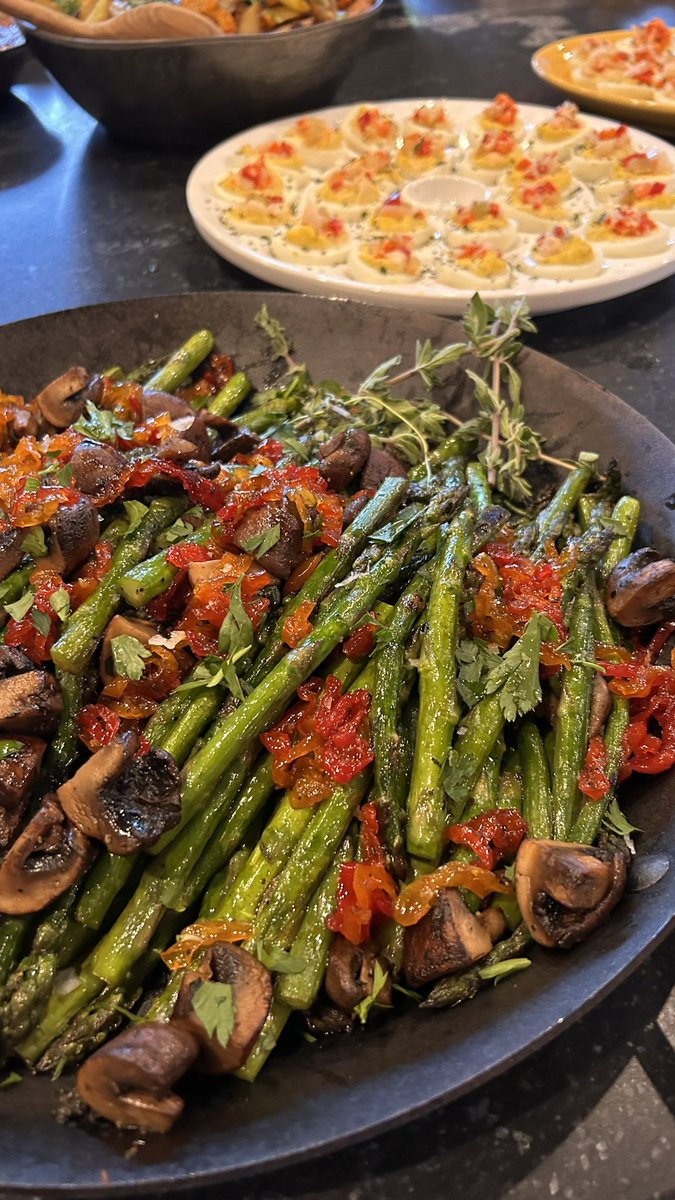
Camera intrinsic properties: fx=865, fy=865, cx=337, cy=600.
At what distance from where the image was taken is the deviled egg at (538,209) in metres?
5.27

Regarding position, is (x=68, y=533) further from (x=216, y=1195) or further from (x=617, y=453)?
(x=617, y=453)

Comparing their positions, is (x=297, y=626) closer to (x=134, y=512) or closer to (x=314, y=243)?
(x=134, y=512)

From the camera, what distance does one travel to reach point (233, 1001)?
1.89 metres

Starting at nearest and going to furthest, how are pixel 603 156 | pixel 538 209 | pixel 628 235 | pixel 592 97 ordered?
pixel 628 235, pixel 538 209, pixel 603 156, pixel 592 97

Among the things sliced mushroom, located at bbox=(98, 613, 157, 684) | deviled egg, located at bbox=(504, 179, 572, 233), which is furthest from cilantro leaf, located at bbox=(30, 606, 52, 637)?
deviled egg, located at bbox=(504, 179, 572, 233)

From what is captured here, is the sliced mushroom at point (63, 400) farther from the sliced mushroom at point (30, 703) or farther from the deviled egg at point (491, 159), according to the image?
the deviled egg at point (491, 159)

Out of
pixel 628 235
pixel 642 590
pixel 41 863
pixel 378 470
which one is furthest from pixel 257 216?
pixel 41 863

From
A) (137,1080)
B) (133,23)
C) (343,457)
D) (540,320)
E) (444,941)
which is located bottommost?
(540,320)

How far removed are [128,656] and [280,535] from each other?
1.90ft

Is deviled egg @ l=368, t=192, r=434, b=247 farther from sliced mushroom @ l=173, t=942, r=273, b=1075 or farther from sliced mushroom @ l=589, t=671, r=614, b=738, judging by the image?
sliced mushroom @ l=173, t=942, r=273, b=1075

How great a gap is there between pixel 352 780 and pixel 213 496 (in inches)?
44.1

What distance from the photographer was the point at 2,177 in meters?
6.39

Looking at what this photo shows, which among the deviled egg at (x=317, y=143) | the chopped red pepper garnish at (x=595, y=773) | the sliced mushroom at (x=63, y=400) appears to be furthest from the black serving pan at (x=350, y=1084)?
the deviled egg at (x=317, y=143)

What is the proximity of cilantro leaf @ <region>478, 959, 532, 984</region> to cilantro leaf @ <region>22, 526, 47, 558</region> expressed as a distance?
172cm
